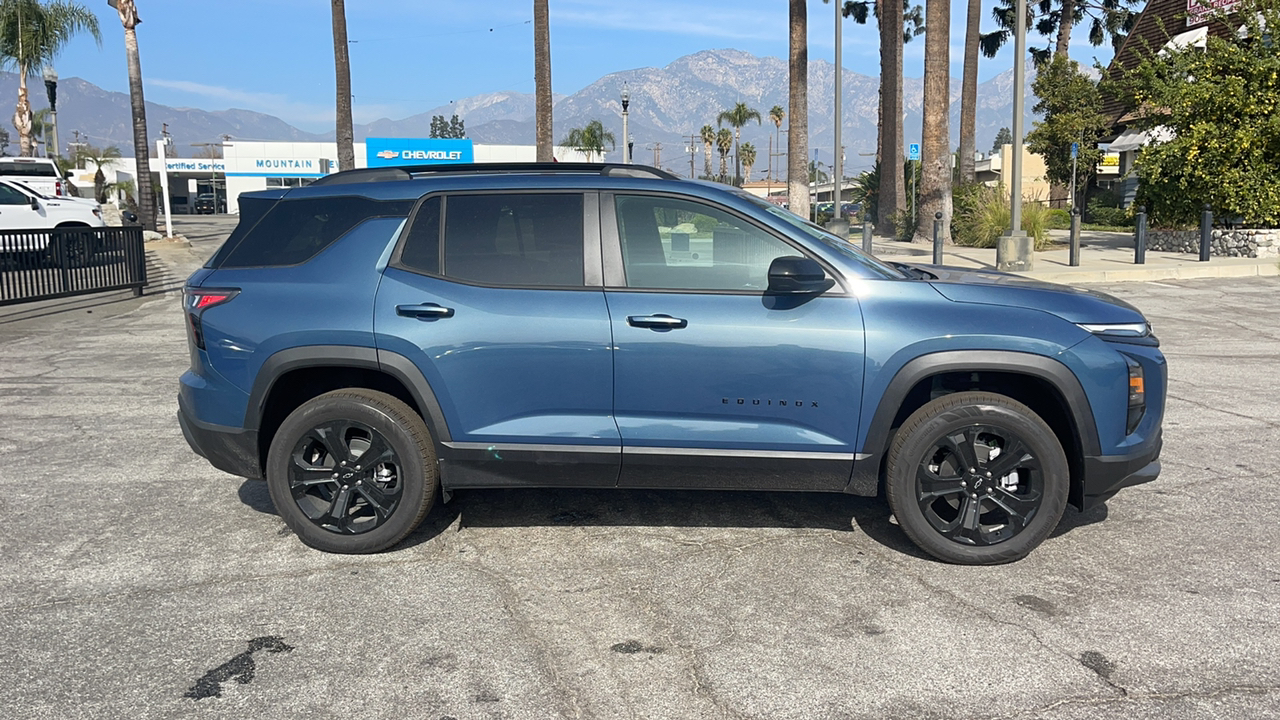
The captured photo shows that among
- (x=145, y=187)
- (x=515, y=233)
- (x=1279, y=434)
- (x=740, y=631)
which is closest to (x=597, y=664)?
(x=740, y=631)

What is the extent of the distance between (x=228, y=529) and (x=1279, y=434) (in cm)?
677

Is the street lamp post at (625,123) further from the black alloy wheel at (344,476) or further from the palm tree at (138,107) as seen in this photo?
the black alloy wheel at (344,476)

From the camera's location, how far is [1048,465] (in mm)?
4383

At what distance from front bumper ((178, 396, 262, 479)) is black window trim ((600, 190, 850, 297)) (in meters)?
1.88

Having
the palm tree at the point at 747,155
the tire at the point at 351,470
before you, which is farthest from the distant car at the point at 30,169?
the palm tree at the point at 747,155

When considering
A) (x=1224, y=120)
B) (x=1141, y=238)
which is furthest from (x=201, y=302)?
(x=1224, y=120)

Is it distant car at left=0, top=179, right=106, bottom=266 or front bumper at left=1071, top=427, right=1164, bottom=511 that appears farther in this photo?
distant car at left=0, top=179, right=106, bottom=266

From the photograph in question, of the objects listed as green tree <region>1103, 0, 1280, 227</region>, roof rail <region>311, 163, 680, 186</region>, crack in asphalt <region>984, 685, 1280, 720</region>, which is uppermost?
green tree <region>1103, 0, 1280, 227</region>

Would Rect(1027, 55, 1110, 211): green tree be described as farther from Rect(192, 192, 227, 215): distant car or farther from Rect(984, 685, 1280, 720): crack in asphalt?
Rect(192, 192, 227, 215): distant car

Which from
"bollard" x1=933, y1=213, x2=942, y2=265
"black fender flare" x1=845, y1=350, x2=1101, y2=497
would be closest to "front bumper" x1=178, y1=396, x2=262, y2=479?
"black fender flare" x1=845, y1=350, x2=1101, y2=497

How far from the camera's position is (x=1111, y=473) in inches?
174

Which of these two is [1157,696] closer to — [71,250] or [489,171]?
[489,171]

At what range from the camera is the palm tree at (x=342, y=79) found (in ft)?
87.8

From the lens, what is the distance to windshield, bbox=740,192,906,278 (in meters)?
4.61
